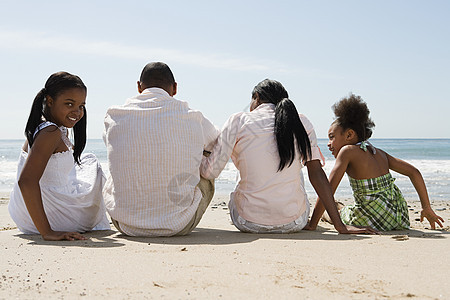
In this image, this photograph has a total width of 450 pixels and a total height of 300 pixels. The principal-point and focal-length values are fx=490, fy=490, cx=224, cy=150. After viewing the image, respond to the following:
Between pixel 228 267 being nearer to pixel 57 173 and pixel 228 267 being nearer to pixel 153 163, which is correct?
pixel 153 163

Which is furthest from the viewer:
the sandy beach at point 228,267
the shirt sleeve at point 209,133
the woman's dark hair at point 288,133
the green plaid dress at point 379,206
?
the green plaid dress at point 379,206

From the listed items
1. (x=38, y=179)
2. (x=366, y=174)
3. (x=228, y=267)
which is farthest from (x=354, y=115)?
(x=38, y=179)

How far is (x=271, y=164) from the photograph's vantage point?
14.1ft

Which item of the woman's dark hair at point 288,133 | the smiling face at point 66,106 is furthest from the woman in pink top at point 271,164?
the smiling face at point 66,106

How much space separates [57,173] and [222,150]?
1.47m

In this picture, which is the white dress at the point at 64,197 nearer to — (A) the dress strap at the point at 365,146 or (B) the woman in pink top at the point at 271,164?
(B) the woman in pink top at the point at 271,164

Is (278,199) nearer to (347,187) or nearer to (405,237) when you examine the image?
(405,237)

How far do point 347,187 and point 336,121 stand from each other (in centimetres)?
690

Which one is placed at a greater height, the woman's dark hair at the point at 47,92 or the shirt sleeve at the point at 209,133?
the woman's dark hair at the point at 47,92

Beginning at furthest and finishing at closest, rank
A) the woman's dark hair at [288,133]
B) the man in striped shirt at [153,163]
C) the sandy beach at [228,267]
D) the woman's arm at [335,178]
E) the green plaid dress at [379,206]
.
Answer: the green plaid dress at [379,206], the woman's arm at [335,178], the woman's dark hair at [288,133], the man in striped shirt at [153,163], the sandy beach at [228,267]

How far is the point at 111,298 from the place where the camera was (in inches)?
93.1

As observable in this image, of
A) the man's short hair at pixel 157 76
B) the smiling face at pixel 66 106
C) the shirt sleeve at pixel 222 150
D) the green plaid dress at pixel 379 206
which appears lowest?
the green plaid dress at pixel 379 206

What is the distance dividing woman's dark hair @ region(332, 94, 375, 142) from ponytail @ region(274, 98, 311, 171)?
76 cm

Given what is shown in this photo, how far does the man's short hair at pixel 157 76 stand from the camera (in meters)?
4.28
